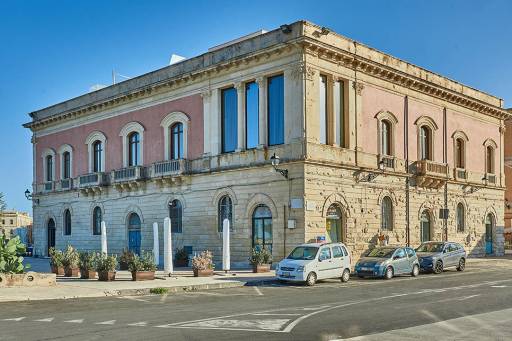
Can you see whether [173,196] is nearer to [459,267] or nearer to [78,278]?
[78,278]

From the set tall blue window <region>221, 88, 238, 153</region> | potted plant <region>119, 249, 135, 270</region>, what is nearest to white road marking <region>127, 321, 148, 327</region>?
potted plant <region>119, 249, 135, 270</region>

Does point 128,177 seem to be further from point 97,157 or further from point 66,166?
point 66,166

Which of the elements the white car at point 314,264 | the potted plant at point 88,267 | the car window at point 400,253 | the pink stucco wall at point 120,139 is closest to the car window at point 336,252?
the white car at point 314,264

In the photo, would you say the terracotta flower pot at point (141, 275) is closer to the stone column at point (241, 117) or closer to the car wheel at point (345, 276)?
the car wheel at point (345, 276)

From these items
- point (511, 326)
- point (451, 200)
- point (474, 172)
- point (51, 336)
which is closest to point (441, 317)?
point (511, 326)

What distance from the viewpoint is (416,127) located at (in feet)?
117

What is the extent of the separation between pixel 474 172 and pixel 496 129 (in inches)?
217

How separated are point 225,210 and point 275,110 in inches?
247

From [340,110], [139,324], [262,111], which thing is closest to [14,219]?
[262,111]

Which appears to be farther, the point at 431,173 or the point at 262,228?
the point at 431,173

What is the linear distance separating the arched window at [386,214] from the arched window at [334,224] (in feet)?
12.1

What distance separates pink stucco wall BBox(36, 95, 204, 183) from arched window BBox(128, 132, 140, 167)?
80 cm

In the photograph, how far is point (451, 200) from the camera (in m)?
38.3

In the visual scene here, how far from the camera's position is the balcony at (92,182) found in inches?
1585
